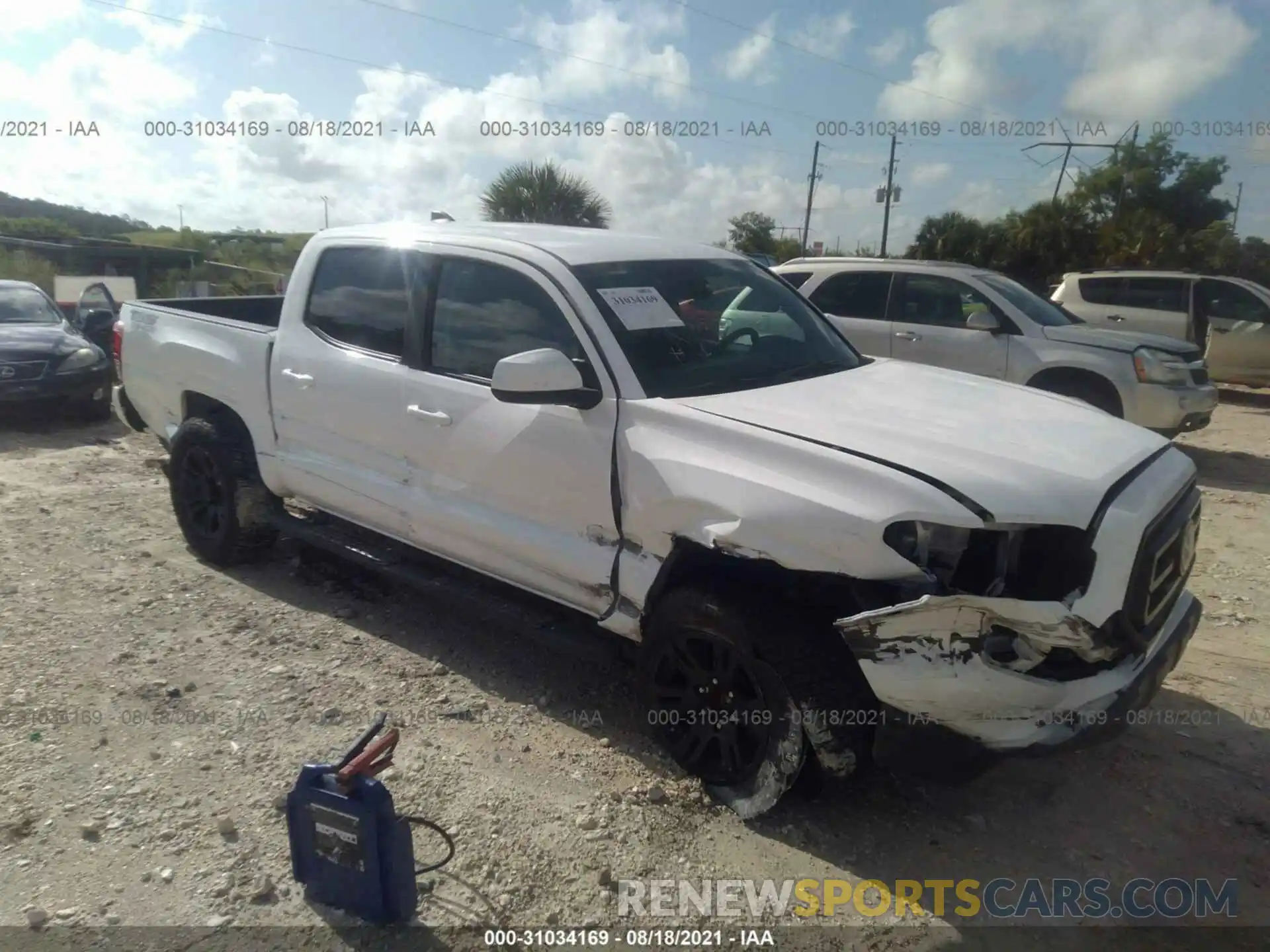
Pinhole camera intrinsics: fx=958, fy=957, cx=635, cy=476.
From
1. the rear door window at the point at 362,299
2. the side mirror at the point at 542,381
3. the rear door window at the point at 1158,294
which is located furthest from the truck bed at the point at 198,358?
the rear door window at the point at 1158,294

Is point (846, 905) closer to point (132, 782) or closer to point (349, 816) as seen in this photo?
point (349, 816)

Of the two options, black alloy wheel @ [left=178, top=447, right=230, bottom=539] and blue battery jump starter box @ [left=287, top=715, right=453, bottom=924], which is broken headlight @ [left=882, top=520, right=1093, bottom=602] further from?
Answer: black alloy wheel @ [left=178, top=447, right=230, bottom=539]

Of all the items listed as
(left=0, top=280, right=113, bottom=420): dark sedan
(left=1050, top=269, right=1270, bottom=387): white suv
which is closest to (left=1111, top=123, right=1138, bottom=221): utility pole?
(left=1050, top=269, right=1270, bottom=387): white suv

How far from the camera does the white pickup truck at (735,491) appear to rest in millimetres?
2686

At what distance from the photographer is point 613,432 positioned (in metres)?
3.27

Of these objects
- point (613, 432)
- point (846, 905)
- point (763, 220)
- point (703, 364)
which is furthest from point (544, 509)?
point (763, 220)

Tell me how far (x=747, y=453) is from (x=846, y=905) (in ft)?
4.48

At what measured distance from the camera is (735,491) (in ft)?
9.55

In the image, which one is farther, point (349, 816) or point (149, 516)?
point (149, 516)

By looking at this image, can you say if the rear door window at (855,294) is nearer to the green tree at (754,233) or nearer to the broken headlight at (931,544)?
the broken headlight at (931,544)

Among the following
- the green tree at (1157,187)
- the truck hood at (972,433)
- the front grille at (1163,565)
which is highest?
the green tree at (1157,187)

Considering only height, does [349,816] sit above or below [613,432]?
below

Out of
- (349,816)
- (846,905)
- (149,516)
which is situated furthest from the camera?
(149,516)

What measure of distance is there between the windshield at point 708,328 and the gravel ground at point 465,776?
1074mm
